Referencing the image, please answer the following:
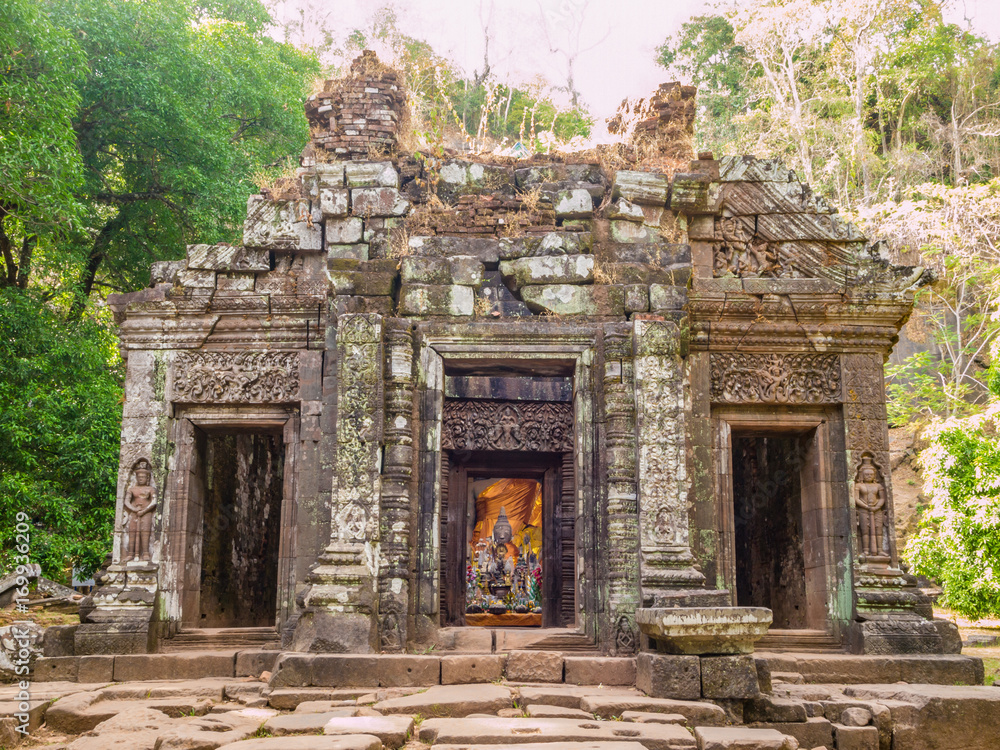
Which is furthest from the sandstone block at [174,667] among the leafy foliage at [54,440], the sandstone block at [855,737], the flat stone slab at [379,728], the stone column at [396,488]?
the sandstone block at [855,737]

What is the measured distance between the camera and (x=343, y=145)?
9531mm

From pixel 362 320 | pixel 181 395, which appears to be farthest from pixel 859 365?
pixel 181 395

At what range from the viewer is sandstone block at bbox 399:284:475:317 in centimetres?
802

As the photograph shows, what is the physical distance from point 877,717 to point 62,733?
18.6 ft

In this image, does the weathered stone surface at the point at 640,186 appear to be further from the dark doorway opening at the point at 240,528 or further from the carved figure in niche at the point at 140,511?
the carved figure in niche at the point at 140,511

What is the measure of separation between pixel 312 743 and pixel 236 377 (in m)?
5.06

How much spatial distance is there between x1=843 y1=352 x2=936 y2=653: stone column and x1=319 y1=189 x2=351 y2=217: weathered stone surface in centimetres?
533

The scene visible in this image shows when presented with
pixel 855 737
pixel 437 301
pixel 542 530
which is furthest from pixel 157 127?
pixel 855 737

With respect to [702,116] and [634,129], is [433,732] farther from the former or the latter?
[702,116]

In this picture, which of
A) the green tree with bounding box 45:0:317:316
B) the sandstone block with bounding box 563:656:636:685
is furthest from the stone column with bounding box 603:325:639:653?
the green tree with bounding box 45:0:317:316

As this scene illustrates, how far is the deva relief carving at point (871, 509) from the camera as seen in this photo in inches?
332

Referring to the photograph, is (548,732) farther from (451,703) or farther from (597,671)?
(597,671)

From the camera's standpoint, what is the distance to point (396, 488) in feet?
24.9

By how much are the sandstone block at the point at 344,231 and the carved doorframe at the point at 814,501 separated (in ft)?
13.2
